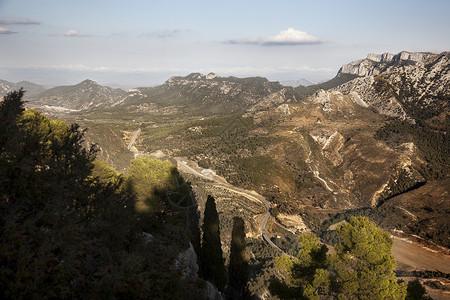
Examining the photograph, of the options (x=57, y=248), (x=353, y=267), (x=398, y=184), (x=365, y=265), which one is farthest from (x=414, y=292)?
(x=398, y=184)

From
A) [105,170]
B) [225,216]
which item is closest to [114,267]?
[105,170]

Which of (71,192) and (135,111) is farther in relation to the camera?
(135,111)

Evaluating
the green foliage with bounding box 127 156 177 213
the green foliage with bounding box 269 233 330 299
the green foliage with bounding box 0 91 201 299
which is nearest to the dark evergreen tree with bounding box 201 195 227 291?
the green foliage with bounding box 269 233 330 299

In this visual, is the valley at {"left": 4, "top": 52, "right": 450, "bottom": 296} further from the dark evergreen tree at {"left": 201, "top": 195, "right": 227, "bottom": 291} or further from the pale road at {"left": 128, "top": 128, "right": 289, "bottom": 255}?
the dark evergreen tree at {"left": 201, "top": 195, "right": 227, "bottom": 291}

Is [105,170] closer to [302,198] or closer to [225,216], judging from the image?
[225,216]

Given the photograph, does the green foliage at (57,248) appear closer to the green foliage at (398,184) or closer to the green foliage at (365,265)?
the green foliage at (365,265)
